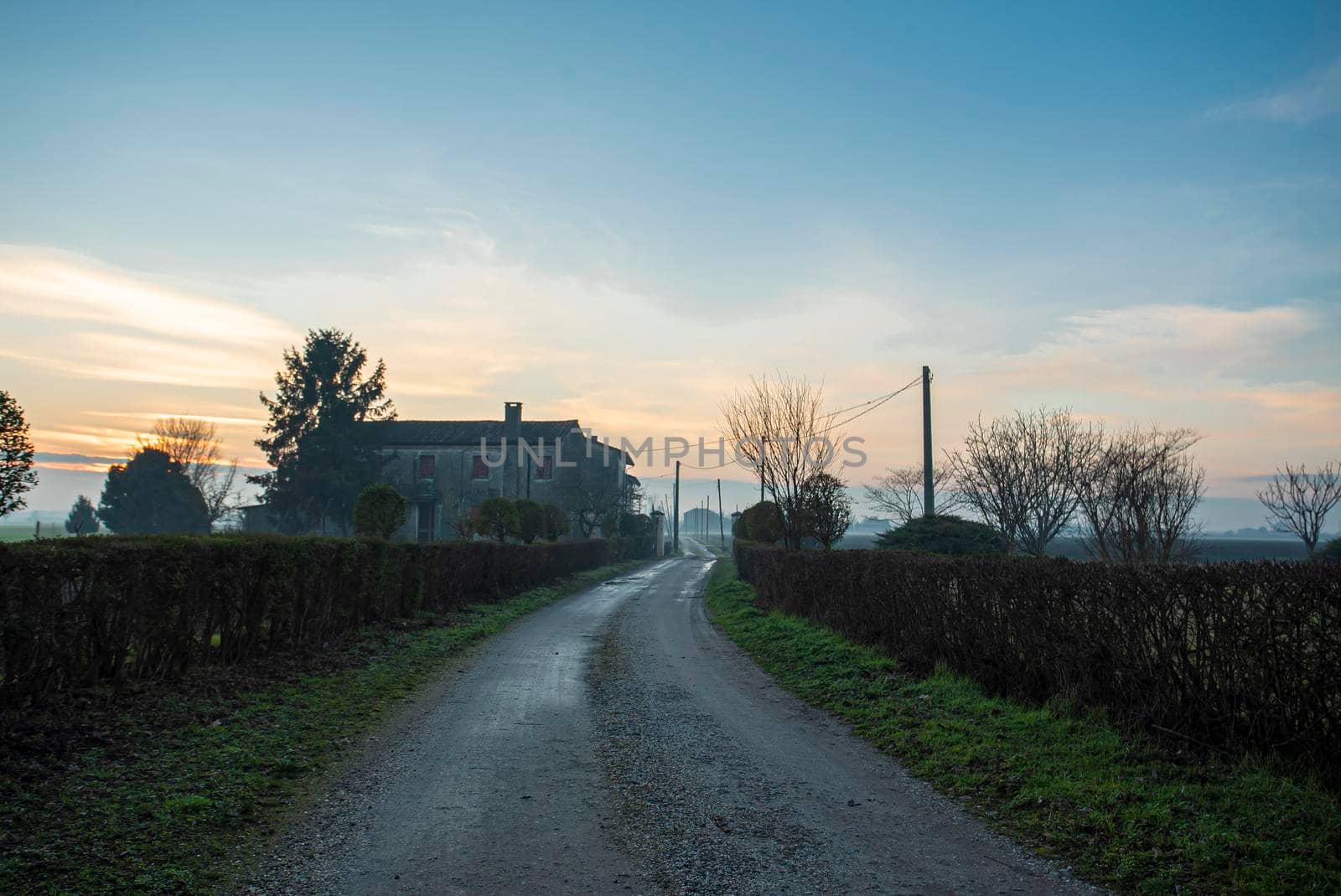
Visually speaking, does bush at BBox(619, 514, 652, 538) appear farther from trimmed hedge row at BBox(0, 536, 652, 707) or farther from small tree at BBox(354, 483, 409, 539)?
trimmed hedge row at BBox(0, 536, 652, 707)

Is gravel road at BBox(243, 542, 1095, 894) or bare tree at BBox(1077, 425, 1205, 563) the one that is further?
bare tree at BBox(1077, 425, 1205, 563)

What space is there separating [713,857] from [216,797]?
351 cm

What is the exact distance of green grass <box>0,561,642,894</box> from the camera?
14.6ft

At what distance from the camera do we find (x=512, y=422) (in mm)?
54625

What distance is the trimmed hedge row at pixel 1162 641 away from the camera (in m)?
5.66

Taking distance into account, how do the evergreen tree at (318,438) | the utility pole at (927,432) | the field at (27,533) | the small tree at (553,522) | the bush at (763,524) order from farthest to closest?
1. the evergreen tree at (318,438)
2. the small tree at (553,522)
3. the bush at (763,524)
4. the utility pole at (927,432)
5. the field at (27,533)

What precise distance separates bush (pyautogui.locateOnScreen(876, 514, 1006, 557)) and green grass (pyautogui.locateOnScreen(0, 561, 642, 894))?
1706cm

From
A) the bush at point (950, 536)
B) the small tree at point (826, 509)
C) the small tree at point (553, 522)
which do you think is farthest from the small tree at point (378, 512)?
the small tree at point (553, 522)

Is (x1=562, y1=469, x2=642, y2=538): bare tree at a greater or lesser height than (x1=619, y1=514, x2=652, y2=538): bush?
greater

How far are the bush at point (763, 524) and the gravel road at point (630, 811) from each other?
21635 millimetres

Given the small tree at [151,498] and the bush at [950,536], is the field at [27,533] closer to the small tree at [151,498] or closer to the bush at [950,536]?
the small tree at [151,498]

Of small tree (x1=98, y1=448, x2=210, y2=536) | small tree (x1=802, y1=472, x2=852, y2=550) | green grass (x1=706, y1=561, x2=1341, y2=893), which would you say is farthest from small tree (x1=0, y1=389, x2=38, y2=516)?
small tree (x1=98, y1=448, x2=210, y2=536)

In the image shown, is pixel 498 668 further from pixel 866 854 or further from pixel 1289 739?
pixel 1289 739

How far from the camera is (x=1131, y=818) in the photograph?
5195 millimetres
